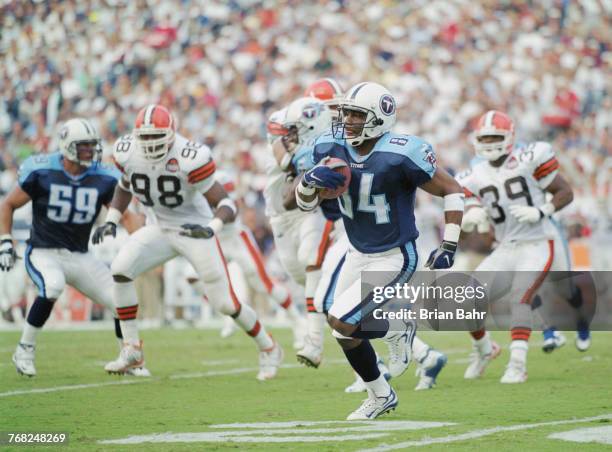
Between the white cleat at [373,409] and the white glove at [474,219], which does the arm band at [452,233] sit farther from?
the white glove at [474,219]

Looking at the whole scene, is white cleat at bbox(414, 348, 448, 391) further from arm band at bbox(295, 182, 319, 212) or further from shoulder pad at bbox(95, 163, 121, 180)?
shoulder pad at bbox(95, 163, 121, 180)

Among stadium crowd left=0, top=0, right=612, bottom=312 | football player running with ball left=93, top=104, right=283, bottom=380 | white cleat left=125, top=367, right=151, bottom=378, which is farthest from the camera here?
stadium crowd left=0, top=0, right=612, bottom=312

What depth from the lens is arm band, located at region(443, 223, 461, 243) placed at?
5762mm

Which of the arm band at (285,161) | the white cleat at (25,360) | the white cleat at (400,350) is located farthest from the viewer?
the white cleat at (25,360)

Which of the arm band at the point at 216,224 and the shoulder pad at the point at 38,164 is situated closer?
the arm band at the point at 216,224

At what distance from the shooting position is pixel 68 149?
26.6ft

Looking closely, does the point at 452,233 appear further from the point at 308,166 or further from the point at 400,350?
the point at 308,166

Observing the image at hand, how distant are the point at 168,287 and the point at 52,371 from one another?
625cm

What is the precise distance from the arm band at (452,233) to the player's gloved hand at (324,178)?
0.75 metres

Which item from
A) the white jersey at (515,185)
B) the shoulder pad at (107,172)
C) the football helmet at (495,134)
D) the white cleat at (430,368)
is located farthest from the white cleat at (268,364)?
the football helmet at (495,134)

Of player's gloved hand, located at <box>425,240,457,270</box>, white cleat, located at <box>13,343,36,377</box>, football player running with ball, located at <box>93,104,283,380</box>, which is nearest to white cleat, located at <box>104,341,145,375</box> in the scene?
football player running with ball, located at <box>93,104,283,380</box>

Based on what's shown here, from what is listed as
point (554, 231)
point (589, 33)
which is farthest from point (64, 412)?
point (589, 33)

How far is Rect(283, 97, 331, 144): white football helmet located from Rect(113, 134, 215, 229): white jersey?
72 cm

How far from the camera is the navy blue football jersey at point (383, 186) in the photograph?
222 inches
